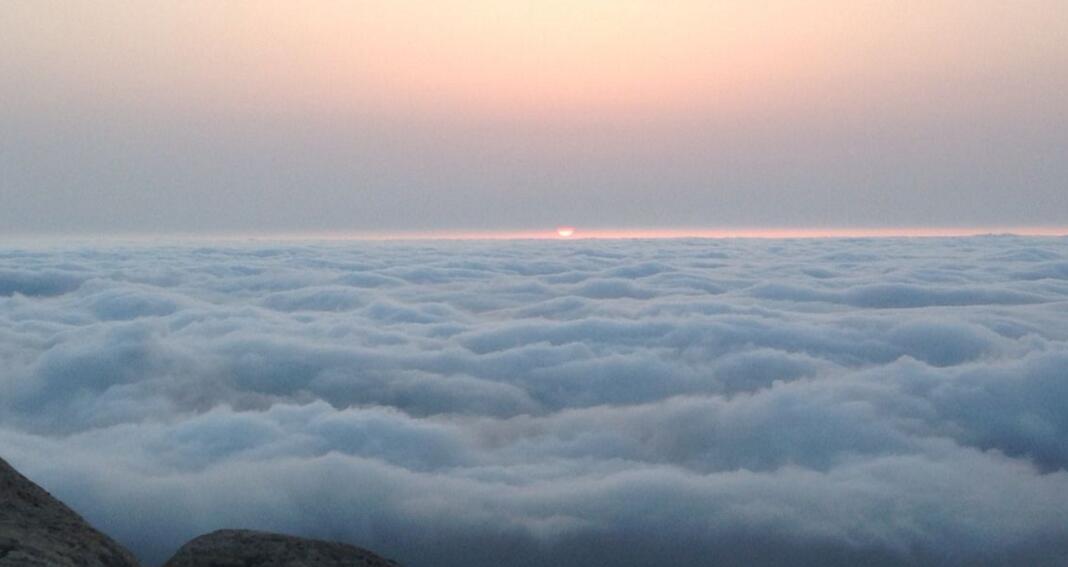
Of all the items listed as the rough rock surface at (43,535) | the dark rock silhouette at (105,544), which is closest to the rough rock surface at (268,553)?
the dark rock silhouette at (105,544)

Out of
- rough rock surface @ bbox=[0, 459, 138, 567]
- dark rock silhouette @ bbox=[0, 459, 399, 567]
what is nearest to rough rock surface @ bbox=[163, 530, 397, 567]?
dark rock silhouette @ bbox=[0, 459, 399, 567]

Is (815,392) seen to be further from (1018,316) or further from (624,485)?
(1018,316)

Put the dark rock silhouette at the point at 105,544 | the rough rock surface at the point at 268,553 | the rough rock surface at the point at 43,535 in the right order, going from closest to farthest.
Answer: the rough rock surface at the point at 43,535 < the dark rock silhouette at the point at 105,544 < the rough rock surface at the point at 268,553

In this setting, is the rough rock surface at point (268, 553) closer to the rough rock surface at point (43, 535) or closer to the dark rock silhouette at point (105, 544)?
the dark rock silhouette at point (105, 544)

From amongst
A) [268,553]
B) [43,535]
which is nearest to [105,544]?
[43,535]

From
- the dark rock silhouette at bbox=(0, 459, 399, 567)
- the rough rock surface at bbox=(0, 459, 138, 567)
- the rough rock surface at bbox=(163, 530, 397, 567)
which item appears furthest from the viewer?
the rough rock surface at bbox=(163, 530, 397, 567)

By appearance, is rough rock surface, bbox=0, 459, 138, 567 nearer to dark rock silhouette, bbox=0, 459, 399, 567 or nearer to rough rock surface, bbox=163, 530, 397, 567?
dark rock silhouette, bbox=0, 459, 399, 567

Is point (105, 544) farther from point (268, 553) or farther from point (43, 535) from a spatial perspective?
point (268, 553)
